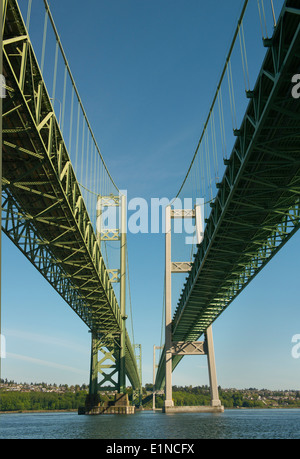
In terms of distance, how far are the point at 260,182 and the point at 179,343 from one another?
105 ft

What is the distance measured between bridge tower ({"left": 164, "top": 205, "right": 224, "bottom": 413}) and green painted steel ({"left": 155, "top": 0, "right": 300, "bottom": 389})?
12.6 m

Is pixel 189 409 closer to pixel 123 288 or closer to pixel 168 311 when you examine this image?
pixel 168 311

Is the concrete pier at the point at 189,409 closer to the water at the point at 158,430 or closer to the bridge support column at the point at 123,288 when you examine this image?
the bridge support column at the point at 123,288

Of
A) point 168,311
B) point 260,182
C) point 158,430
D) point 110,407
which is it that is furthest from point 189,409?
point 260,182

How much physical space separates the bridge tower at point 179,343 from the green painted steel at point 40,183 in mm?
14091

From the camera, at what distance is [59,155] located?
16453 mm

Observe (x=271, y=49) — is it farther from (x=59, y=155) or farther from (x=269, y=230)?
(x=269, y=230)

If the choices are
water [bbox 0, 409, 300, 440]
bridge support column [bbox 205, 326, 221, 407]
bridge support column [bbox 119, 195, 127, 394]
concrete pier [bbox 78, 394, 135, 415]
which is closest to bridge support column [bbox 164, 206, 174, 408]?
bridge support column [bbox 205, 326, 221, 407]

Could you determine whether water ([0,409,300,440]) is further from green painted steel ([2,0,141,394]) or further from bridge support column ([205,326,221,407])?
bridge support column ([205,326,221,407])

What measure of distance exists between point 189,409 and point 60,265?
75.6 feet

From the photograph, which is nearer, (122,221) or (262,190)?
(262,190)

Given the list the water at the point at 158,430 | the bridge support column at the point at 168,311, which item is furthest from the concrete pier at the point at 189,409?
the water at the point at 158,430

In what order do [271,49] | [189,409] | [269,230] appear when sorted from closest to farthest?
[271,49], [269,230], [189,409]

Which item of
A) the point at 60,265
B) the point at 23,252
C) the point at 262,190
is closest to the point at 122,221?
the point at 60,265
